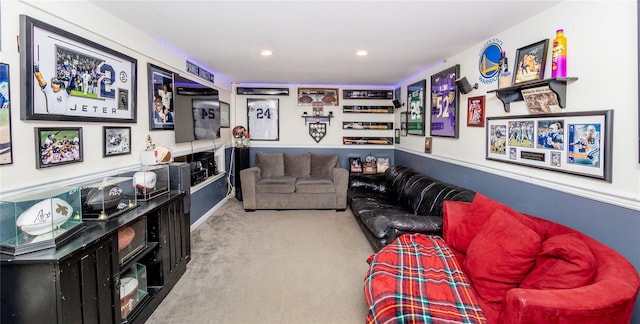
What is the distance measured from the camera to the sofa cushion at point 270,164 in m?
5.66

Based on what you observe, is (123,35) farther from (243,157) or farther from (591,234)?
(591,234)

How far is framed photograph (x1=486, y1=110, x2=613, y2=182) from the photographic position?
71.7 inches

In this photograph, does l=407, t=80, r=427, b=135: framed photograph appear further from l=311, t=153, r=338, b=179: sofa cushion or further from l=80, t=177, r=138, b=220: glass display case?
l=80, t=177, r=138, b=220: glass display case

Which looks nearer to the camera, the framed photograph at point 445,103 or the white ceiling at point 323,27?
the white ceiling at point 323,27

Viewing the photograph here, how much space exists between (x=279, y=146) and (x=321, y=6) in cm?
418

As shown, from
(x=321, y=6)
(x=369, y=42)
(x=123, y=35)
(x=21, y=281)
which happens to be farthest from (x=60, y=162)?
(x=369, y=42)

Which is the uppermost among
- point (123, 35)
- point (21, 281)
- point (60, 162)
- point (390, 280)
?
point (123, 35)

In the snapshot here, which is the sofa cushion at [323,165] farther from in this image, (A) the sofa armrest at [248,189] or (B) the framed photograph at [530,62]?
(B) the framed photograph at [530,62]

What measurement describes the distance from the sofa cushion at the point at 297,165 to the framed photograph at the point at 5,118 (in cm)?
415

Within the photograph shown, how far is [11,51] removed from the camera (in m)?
1.68

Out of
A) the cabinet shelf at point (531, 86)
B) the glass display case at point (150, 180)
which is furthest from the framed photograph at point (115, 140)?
the cabinet shelf at point (531, 86)

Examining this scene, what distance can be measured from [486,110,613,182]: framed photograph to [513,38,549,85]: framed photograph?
0.29 metres

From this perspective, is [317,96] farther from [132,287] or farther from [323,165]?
[132,287]

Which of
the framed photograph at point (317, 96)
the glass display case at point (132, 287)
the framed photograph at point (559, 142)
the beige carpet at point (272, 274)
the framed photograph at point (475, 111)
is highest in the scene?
the framed photograph at point (317, 96)
